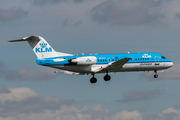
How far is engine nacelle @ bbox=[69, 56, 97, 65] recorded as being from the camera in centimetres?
6119

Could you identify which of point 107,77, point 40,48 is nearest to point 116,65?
point 107,77

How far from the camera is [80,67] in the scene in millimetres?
63031

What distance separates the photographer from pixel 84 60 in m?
61.7

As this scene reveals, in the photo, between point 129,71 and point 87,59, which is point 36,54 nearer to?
point 87,59

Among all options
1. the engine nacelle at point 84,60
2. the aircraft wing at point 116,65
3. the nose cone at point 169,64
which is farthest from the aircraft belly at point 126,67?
the engine nacelle at point 84,60

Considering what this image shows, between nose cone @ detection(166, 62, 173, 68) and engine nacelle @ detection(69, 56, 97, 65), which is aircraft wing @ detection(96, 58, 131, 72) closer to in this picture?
engine nacelle @ detection(69, 56, 97, 65)

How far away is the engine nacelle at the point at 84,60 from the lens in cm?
6119

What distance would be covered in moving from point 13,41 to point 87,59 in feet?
37.3

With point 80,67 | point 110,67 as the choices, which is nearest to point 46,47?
point 80,67

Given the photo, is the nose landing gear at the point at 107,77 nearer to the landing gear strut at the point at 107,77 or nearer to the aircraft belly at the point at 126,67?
the landing gear strut at the point at 107,77

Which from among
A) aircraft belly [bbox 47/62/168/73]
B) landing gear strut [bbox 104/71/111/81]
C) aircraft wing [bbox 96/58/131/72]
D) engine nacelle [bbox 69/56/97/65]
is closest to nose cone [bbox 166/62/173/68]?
aircraft belly [bbox 47/62/168/73]

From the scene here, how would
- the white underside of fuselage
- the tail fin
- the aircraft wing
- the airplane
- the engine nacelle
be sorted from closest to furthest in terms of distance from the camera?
the engine nacelle < the airplane < the aircraft wing < the tail fin < the white underside of fuselage

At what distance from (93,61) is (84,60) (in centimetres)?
168

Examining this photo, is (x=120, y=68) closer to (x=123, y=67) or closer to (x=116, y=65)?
(x=123, y=67)
